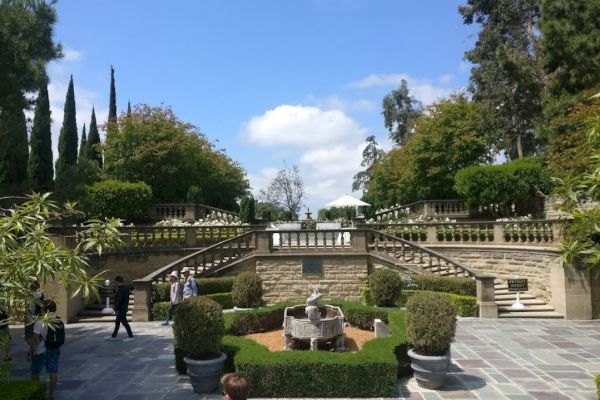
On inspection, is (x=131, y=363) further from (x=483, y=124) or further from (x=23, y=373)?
(x=483, y=124)

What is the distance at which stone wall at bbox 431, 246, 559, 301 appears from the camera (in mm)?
17453

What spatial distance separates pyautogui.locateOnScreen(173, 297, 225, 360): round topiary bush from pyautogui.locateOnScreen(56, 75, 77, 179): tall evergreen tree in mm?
39114

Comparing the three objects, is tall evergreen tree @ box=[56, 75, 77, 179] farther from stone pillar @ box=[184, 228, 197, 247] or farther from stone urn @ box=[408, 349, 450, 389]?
stone urn @ box=[408, 349, 450, 389]

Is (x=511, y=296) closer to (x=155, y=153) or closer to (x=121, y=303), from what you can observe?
(x=121, y=303)

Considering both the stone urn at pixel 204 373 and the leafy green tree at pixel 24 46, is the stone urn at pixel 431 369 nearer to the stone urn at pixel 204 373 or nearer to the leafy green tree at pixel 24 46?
the stone urn at pixel 204 373

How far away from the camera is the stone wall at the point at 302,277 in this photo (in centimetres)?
1939

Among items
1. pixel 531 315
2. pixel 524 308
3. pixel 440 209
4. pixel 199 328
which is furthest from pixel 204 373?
pixel 440 209

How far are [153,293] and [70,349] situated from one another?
443 cm

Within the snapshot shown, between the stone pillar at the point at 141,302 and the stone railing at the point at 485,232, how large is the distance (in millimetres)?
11295

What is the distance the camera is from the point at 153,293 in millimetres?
16969

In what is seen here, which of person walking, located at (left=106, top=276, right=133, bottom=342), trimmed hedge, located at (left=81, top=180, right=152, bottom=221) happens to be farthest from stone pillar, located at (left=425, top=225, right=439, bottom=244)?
trimmed hedge, located at (left=81, top=180, right=152, bottom=221)

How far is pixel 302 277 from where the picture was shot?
1950 cm

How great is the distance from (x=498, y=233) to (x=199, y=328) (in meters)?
15.1

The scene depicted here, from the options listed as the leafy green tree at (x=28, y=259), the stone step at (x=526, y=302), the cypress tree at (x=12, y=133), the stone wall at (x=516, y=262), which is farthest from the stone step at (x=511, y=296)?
the cypress tree at (x=12, y=133)
